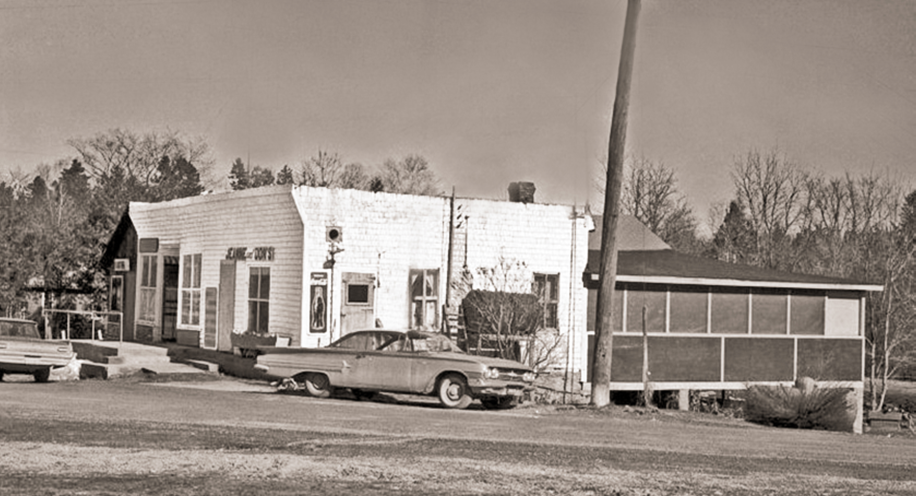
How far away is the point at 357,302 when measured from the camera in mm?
28062

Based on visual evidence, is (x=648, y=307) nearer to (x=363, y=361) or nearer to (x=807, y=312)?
(x=807, y=312)

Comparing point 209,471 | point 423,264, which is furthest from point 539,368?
point 209,471

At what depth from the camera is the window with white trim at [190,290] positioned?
106 feet

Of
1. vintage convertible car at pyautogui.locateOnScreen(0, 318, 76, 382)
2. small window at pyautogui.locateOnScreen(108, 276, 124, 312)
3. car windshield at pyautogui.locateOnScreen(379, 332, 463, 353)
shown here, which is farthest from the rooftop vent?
small window at pyautogui.locateOnScreen(108, 276, 124, 312)

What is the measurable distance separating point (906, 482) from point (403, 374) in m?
10.9

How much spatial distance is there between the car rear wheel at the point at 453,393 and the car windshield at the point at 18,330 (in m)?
9.50

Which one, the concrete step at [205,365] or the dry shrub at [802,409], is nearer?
the dry shrub at [802,409]

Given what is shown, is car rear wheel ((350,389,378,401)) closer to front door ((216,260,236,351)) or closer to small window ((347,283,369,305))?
small window ((347,283,369,305))

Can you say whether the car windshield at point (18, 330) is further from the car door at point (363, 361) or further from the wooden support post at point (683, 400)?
the wooden support post at point (683, 400)

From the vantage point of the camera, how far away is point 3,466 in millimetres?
11789

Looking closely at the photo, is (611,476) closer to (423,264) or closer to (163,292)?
(423,264)

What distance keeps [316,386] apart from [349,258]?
4.93m

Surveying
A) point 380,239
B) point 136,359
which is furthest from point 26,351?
point 380,239

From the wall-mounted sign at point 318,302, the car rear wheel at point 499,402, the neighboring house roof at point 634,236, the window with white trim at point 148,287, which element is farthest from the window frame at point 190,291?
the neighboring house roof at point 634,236
